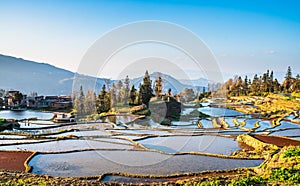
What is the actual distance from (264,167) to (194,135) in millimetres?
10078

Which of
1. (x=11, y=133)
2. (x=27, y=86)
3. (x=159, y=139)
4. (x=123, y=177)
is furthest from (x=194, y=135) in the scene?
(x=27, y=86)

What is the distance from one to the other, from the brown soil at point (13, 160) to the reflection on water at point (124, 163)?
57 cm

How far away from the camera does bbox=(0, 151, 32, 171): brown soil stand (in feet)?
40.5

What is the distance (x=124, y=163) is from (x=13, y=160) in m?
5.96

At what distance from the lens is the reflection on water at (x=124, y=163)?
1195 cm

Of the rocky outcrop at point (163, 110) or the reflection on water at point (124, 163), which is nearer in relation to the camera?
the reflection on water at point (124, 163)

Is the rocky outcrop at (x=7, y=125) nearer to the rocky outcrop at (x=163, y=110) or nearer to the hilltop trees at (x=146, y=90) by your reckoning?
the rocky outcrop at (x=163, y=110)

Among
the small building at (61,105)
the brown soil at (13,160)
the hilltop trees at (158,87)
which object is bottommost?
the brown soil at (13,160)

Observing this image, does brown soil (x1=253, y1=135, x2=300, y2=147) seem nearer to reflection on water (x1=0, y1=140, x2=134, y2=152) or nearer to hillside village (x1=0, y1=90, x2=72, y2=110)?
reflection on water (x1=0, y1=140, x2=134, y2=152)

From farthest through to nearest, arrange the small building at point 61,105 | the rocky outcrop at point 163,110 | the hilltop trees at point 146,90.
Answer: the small building at point 61,105
the hilltop trees at point 146,90
the rocky outcrop at point 163,110

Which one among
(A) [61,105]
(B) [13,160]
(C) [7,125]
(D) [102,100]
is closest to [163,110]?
(D) [102,100]

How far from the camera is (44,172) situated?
38.6ft

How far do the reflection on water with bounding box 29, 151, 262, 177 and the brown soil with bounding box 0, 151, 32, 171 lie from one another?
1.86 ft

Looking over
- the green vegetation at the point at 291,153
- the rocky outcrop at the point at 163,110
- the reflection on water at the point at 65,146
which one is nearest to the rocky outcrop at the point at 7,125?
the reflection on water at the point at 65,146
